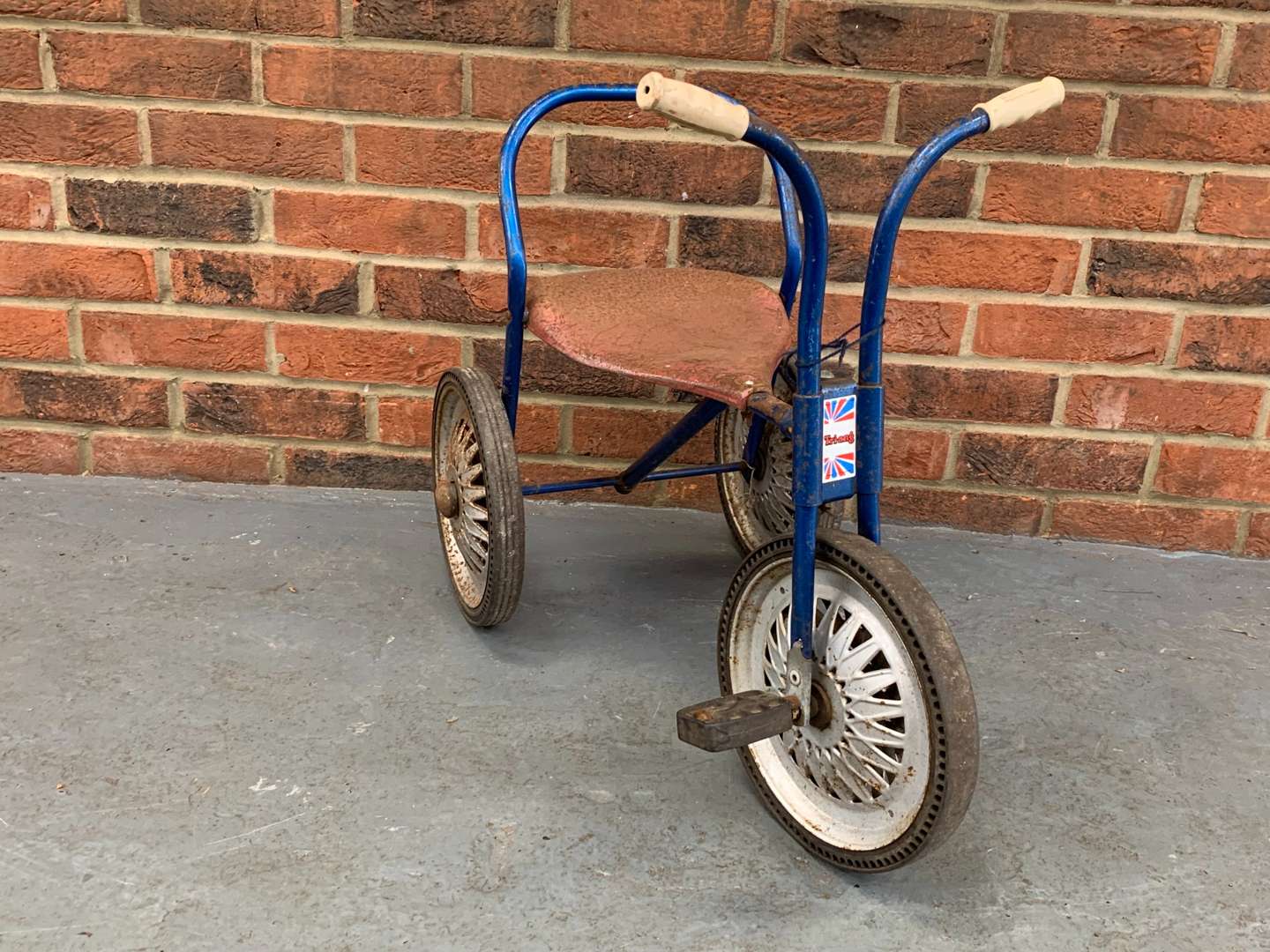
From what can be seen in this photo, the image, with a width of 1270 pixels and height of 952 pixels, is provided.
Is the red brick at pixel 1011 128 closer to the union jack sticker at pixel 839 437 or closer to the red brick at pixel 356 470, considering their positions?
the union jack sticker at pixel 839 437

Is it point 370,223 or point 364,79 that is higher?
point 364,79

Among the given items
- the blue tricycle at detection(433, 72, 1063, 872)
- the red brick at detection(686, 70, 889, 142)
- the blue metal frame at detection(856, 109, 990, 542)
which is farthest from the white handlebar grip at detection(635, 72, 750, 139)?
the red brick at detection(686, 70, 889, 142)

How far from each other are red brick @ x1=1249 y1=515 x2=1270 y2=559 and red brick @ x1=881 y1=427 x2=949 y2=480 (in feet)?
1.89

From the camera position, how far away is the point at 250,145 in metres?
1.88

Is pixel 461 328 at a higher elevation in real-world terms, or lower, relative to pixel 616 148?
lower

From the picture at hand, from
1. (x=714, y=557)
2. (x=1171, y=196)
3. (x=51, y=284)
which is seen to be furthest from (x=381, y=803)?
(x=1171, y=196)

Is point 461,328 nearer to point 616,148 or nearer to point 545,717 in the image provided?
point 616,148

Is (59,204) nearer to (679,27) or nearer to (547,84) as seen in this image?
(547,84)

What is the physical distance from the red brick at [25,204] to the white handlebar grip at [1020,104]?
1619mm

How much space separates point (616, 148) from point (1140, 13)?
2.86 feet

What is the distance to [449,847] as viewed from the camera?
1.19 m

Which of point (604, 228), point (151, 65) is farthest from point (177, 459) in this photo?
point (604, 228)

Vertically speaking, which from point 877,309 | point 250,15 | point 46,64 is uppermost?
point 250,15

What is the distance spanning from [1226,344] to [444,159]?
4.60 feet
